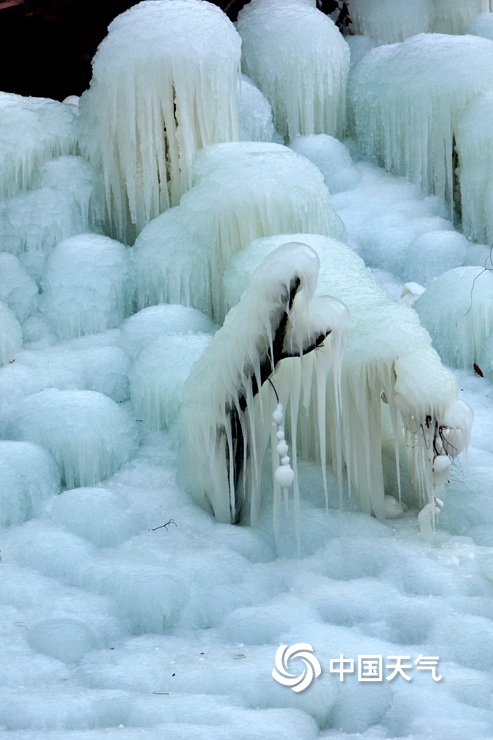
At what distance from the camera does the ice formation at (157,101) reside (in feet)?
23.5

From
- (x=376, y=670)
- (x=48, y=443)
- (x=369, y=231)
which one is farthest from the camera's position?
(x=369, y=231)

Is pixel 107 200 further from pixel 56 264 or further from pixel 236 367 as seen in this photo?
pixel 236 367

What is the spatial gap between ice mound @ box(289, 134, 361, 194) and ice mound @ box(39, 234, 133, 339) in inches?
78.1

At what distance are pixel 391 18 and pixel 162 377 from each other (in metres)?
4.81

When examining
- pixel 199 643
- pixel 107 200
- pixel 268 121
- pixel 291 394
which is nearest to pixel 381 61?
pixel 268 121

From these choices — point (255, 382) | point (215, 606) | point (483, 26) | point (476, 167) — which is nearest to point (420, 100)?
point (476, 167)

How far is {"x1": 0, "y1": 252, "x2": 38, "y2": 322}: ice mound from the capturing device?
23.3ft

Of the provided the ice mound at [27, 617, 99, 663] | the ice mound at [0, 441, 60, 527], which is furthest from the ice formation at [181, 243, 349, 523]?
the ice mound at [27, 617, 99, 663]

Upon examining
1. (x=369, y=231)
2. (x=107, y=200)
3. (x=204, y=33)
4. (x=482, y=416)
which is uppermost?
(x=204, y=33)

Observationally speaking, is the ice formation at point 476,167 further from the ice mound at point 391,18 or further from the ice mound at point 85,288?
the ice mound at point 85,288

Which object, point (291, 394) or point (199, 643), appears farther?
point (291, 394)

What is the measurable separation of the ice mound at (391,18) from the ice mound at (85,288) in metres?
3.74

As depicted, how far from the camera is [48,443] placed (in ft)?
19.3

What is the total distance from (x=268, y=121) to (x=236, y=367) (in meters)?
3.83
